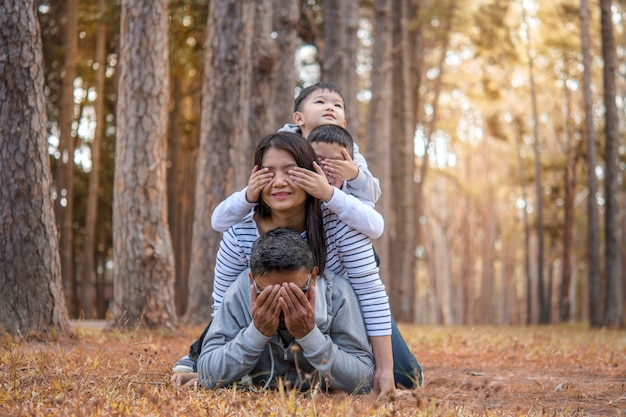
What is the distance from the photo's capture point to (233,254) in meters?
4.45

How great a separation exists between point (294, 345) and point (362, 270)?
0.64 metres

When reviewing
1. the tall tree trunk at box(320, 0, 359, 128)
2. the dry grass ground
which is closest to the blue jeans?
the dry grass ground

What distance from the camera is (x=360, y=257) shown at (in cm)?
429

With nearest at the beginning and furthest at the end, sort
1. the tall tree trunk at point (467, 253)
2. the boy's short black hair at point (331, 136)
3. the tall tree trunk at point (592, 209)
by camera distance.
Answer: the boy's short black hair at point (331, 136)
the tall tree trunk at point (592, 209)
the tall tree trunk at point (467, 253)

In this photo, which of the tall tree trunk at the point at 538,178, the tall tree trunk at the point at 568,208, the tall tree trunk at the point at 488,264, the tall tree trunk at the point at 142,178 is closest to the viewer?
the tall tree trunk at the point at 142,178

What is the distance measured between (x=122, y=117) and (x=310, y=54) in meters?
12.4

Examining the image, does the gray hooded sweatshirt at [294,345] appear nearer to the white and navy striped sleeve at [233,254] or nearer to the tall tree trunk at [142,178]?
the white and navy striped sleeve at [233,254]

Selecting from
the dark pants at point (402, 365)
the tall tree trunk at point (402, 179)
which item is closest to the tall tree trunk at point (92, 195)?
the tall tree trunk at point (402, 179)

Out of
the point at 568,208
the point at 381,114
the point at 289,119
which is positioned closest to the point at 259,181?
the point at 289,119

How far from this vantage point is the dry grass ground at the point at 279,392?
3.19 m

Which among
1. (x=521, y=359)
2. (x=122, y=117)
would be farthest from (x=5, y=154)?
(x=521, y=359)

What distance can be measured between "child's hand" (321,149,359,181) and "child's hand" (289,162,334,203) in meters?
0.39

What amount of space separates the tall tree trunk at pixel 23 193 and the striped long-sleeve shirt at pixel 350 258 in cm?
213

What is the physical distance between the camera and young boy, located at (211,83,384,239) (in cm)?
411
